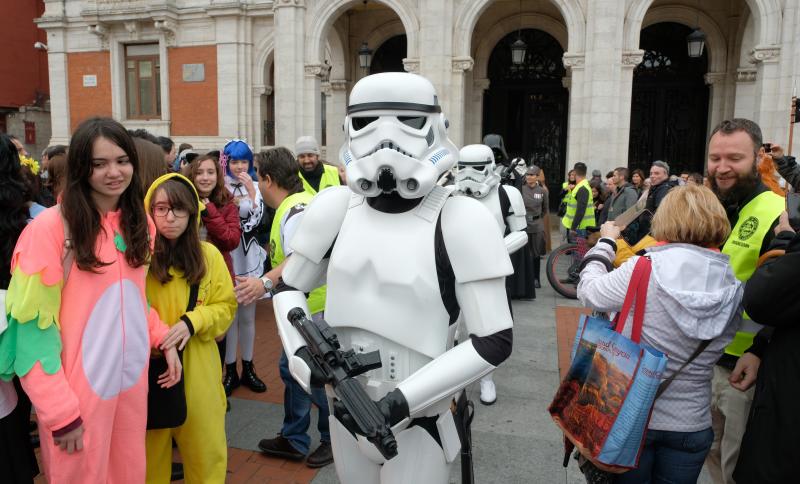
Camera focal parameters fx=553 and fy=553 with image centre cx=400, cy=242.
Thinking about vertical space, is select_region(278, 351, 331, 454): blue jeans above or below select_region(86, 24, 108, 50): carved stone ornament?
below

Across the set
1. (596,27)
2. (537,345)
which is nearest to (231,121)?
(596,27)

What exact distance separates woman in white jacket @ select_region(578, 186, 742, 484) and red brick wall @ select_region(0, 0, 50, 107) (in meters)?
24.2

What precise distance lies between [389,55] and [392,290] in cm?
1541

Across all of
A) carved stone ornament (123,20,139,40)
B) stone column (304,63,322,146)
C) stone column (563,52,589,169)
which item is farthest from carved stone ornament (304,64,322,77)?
carved stone ornament (123,20,139,40)

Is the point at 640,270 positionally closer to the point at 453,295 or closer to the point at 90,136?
the point at 453,295

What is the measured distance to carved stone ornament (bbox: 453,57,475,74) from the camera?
40.3 ft

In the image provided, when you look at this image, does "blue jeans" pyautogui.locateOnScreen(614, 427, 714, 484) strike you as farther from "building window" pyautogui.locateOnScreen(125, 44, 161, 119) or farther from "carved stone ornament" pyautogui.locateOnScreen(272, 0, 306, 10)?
"building window" pyautogui.locateOnScreen(125, 44, 161, 119)

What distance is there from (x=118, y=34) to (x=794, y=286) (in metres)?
19.1

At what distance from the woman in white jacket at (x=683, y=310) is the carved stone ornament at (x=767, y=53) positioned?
36.0 feet

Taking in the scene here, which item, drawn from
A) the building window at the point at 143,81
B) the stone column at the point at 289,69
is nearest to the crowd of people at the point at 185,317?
the stone column at the point at 289,69

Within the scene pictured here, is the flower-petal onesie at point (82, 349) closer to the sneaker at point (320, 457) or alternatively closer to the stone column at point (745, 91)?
the sneaker at point (320, 457)

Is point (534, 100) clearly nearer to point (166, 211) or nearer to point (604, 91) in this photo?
point (604, 91)

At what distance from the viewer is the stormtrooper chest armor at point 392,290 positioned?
1.90 metres

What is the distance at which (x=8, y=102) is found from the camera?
20.4 meters
